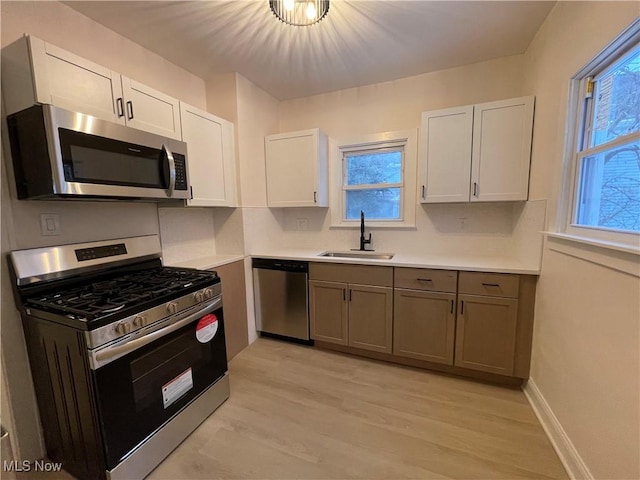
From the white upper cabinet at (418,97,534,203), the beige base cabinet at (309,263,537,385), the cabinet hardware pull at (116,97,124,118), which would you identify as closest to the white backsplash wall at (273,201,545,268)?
the white upper cabinet at (418,97,534,203)

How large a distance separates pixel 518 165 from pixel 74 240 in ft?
10.2

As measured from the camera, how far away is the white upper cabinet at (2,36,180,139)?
1.29 m

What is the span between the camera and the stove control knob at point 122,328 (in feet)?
4.06

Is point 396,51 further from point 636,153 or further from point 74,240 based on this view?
point 74,240

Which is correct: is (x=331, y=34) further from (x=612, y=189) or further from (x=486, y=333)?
(x=486, y=333)

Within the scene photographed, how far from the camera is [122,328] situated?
1252mm

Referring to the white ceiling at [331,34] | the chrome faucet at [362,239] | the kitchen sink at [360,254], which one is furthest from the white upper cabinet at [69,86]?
the chrome faucet at [362,239]

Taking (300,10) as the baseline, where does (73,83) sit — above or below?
below

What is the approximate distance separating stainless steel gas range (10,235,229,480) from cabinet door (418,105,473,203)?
1.96 m

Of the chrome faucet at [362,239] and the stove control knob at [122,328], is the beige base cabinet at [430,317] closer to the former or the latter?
the chrome faucet at [362,239]

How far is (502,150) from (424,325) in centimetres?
153

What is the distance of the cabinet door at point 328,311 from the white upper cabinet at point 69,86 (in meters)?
1.83

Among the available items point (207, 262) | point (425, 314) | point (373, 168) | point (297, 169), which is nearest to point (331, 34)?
point (297, 169)

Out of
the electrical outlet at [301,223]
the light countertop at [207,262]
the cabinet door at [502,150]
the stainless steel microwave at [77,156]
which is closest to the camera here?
the stainless steel microwave at [77,156]
